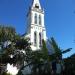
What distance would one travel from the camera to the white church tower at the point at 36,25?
4819 cm

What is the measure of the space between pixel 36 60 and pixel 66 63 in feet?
11.8

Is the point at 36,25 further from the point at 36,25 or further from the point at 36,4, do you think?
the point at 36,4

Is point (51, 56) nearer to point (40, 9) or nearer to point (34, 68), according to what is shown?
point (34, 68)

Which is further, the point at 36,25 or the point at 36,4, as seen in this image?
the point at 36,4

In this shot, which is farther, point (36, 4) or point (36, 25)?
point (36, 4)

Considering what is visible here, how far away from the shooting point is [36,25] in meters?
50.2

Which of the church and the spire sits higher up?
the spire

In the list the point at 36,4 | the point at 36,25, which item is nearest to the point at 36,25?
the point at 36,25

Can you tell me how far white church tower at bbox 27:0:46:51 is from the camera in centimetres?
4819

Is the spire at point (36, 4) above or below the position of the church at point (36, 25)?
above

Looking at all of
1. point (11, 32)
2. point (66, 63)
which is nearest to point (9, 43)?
point (11, 32)

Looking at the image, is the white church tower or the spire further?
the spire

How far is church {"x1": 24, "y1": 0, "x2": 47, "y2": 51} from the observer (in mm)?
48203

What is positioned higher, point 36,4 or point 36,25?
point 36,4
